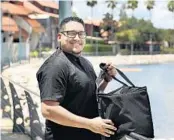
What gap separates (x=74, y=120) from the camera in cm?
242

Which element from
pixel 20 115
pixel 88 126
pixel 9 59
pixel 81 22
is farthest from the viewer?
pixel 9 59

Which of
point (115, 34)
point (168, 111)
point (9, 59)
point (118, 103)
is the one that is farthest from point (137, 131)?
point (115, 34)

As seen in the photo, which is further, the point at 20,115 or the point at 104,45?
the point at 104,45

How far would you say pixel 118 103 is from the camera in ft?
7.95

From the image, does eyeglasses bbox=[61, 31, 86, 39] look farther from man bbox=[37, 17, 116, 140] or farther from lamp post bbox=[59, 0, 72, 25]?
lamp post bbox=[59, 0, 72, 25]

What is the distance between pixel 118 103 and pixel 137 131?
0.17 metres

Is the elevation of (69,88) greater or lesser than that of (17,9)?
lesser

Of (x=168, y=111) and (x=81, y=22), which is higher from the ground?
(x=81, y=22)

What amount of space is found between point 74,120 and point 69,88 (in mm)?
184

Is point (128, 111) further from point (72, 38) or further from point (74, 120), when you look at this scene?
point (72, 38)

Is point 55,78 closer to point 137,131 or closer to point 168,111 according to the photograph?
point 137,131

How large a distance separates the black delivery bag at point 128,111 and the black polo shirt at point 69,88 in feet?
0.41

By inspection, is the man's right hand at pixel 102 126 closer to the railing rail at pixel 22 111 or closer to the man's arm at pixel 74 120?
the man's arm at pixel 74 120

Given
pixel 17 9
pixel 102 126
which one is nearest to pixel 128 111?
pixel 102 126
